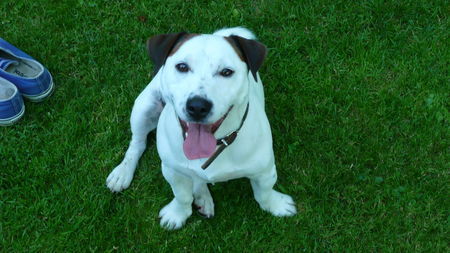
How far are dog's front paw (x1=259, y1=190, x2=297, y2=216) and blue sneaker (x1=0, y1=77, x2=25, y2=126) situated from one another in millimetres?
2329

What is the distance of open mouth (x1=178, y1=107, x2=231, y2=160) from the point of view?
3.38 metres

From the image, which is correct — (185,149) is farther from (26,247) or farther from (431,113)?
(431,113)

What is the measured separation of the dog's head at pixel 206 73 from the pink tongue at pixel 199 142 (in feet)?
0.47

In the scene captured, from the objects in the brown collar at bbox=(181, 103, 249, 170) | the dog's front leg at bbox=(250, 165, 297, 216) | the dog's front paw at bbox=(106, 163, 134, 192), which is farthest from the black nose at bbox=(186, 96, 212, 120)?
the dog's front paw at bbox=(106, 163, 134, 192)

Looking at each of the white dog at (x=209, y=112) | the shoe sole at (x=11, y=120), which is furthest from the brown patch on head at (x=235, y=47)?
the shoe sole at (x=11, y=120)

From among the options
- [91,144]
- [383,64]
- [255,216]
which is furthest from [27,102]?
[383,64]

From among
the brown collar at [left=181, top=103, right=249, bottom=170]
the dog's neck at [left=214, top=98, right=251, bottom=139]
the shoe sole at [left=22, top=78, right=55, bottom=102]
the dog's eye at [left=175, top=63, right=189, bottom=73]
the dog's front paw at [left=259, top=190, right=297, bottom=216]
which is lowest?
the dog's front paw at [left=259, top=190, right=297, bottom=216]

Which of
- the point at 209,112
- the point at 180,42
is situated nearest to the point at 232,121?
the point at 209,112

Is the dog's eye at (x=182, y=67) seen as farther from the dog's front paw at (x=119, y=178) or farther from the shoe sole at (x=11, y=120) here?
the shoe sole at (x=11, y=120)

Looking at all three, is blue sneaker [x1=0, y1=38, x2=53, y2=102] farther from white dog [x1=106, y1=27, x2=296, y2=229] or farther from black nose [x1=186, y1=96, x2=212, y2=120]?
black nose [x1=186, y1=96, x2=212, y2=120]

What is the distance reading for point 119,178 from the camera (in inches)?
182

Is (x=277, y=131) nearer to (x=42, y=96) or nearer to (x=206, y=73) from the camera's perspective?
(x=206, y=73)

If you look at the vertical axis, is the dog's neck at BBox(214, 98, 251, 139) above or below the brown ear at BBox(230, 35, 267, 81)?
below

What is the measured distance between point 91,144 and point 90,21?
1525mm
